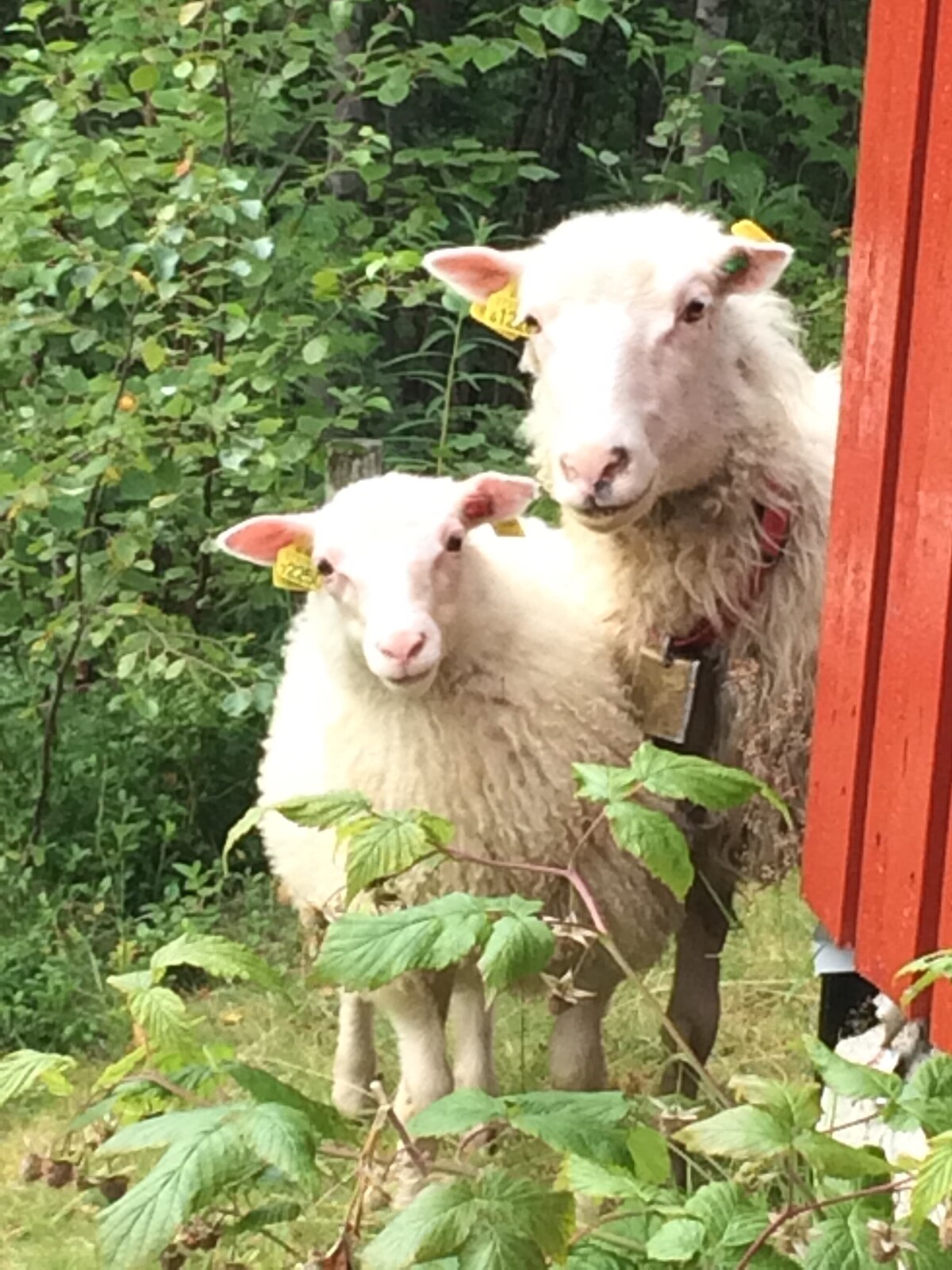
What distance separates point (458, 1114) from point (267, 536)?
1.71 m

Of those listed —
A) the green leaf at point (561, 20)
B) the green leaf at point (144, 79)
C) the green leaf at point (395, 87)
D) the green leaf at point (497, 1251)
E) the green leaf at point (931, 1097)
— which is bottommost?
the green leaf at point (497, 1251)

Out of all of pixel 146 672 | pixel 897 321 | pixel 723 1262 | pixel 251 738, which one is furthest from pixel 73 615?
pixel 723 1262

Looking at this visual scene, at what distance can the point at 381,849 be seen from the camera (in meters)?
1.62

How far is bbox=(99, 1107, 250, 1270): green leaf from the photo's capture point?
1.39 m

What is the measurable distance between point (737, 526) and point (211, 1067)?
5.41ft

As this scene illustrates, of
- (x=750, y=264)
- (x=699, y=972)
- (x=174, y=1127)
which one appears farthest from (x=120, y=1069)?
(x=750, y=264)

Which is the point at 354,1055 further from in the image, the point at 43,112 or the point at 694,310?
the point at 43,112

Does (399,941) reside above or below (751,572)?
below

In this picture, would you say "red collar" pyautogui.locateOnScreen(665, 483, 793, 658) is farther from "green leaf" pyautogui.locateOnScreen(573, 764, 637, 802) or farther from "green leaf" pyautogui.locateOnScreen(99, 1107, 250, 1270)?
"green leaf" pyautogui.locateOnScreen(99, 1107, 250, 1270)

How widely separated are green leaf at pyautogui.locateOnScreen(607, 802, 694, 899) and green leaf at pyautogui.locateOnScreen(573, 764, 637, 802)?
0.01m

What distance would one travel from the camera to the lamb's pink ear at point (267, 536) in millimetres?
2975

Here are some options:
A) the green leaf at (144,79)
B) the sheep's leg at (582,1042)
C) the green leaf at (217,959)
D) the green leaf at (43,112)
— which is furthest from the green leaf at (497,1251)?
the green leaf at (144,79)

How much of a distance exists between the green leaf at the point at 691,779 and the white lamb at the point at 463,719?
3.25 ft

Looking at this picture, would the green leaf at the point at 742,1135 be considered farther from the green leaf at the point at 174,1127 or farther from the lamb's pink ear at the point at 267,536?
the lamb's pink ear at the point at 267,536
